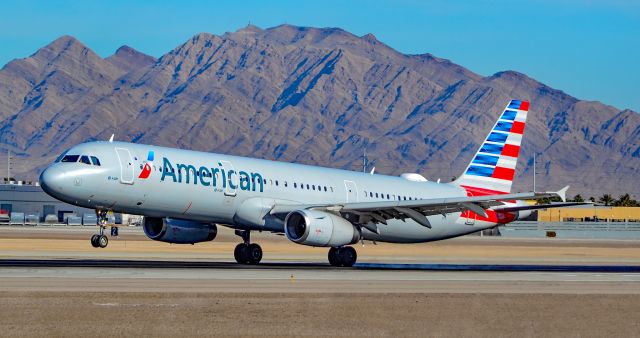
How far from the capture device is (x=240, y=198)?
176 feet

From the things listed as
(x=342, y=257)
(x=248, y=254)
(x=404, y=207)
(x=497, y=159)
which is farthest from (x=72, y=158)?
(x=497, y=159)

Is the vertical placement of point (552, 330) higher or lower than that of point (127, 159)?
lower

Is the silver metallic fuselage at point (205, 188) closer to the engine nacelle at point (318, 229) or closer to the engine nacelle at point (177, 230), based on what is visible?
the engine nacelle at point (177, 230)

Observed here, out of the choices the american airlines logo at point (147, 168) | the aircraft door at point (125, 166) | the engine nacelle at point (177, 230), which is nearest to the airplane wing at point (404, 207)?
the engine nacelle at point (177, 230)

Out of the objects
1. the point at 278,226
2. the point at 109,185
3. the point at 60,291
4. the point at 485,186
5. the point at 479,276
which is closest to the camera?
the point at 60,291

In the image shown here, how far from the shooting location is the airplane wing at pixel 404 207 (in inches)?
2096

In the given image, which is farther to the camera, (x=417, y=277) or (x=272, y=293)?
(x=417, y=277)

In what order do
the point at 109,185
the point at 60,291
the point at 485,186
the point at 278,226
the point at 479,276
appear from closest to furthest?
the point at 60,291
the point at 479,276
the point at 109,185
the point at 278,226
the point at 485,186

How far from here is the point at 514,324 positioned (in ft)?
97.0

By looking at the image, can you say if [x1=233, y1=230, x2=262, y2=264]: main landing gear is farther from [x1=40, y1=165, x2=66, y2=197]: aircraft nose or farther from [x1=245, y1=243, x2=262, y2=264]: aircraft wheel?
[x1=40, y1=165, x2=66, y2=197]: aircraft nose

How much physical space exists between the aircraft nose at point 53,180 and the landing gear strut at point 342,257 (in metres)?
13.3

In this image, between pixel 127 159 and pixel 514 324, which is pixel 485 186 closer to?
pixel 127 159

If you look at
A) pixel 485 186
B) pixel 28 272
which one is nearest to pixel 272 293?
pixel 28 272

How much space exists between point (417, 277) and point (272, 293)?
10.9 m
